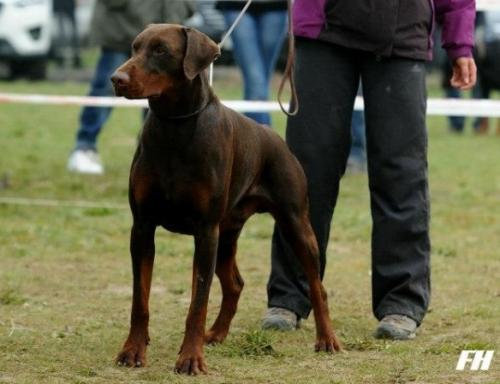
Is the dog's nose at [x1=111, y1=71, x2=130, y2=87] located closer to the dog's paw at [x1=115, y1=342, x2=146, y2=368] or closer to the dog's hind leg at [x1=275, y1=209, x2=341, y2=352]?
the dog's paw at [x1=115, y1=342, x2=146, y2=368]

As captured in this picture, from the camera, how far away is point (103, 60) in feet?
36.7

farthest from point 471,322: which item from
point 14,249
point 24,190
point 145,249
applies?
point 24,190

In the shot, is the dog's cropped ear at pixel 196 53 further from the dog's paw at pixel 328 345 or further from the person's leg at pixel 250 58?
the person's leg at pixel 250 58

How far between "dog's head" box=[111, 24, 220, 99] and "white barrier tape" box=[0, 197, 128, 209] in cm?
486

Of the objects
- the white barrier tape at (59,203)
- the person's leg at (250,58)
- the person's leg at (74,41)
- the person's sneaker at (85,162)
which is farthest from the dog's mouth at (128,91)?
the person's leg at (74,41)

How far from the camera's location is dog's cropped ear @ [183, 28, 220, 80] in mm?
4859

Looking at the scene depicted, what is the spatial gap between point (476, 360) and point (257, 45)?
226 inches

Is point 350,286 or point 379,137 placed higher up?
point 379,137

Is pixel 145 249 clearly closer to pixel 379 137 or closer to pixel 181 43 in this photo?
pixel 181 43

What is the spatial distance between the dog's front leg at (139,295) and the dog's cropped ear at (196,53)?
0.65 meters

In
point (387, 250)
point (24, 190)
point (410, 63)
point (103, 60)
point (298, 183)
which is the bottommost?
point (24, 190)

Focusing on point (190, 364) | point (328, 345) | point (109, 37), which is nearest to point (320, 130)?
point (328, 345)

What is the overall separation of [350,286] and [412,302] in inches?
47.6

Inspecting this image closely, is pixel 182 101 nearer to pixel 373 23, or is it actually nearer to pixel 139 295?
pixel 139 295
